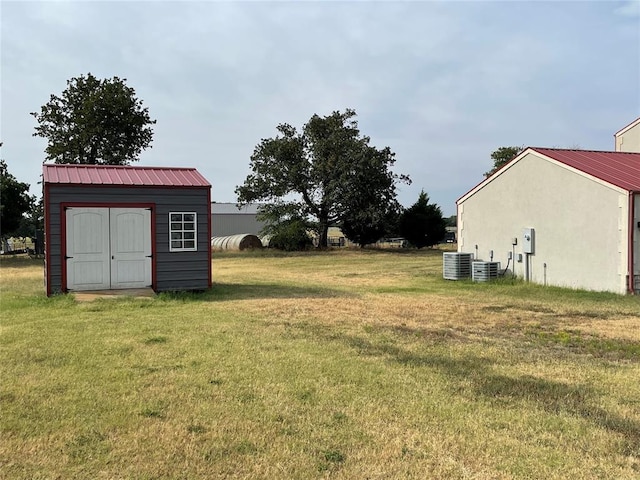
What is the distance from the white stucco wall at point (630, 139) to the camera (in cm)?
2133

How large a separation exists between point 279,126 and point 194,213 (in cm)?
2503

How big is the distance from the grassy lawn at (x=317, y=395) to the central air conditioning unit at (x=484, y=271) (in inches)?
234

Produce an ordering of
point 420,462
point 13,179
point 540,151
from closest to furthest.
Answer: point 420,462 → point 540,151 → point 13,179

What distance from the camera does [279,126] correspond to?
122ft

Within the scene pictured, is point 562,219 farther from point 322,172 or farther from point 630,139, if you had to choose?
point 322,172

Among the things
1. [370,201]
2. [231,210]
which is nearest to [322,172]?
[370,201]

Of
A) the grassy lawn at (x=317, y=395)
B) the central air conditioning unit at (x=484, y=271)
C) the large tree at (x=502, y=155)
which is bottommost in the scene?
the grassy lawn at (x=317, y=395)

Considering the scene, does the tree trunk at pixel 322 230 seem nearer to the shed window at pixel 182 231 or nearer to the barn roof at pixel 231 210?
the barn roof at pixel 231 210

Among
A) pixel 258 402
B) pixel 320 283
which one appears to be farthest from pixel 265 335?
pixel 320 283

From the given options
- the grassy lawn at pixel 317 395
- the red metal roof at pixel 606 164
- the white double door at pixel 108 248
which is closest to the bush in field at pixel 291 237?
the red metal roof at pixel 606 164

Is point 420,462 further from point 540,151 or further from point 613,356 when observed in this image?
point 540,151

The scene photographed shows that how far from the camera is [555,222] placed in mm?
14555

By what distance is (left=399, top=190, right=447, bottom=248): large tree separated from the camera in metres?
39.4

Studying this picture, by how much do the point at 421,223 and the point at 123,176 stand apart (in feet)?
94.9
